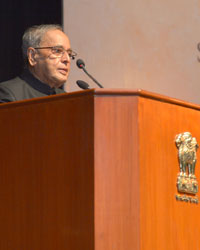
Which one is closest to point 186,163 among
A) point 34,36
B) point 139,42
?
point 34,36

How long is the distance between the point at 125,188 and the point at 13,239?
459 millimetres

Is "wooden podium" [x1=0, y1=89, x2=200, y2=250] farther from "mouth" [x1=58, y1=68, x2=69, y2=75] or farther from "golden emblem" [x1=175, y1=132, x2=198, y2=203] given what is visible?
"mouth" [x1=58, y1=68, x2=69, y2=75]

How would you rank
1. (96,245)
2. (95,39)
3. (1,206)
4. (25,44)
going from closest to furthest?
(96,245) < (1,206) < (25,44) < (95,39)

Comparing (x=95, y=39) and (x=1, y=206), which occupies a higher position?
(x=95, y=39)

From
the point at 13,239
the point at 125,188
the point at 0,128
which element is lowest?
the point at 13,239

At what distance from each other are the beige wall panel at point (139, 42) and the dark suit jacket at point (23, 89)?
77 cm

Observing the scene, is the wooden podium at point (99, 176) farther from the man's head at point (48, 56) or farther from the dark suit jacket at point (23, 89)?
the man's head at point (48, 56)

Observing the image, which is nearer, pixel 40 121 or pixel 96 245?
pixel 96 245

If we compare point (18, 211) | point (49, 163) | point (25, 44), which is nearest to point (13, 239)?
point (18, 211)

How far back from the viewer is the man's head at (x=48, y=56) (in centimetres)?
304

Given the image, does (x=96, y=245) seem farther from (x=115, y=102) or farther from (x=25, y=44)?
(x=25, y=44)

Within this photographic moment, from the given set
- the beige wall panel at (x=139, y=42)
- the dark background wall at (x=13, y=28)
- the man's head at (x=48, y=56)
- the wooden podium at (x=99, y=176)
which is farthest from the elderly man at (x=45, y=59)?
the wooden podium at (x=99, y=176)

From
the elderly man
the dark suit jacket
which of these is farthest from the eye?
the dark suit jacket

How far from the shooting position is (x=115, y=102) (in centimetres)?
190
